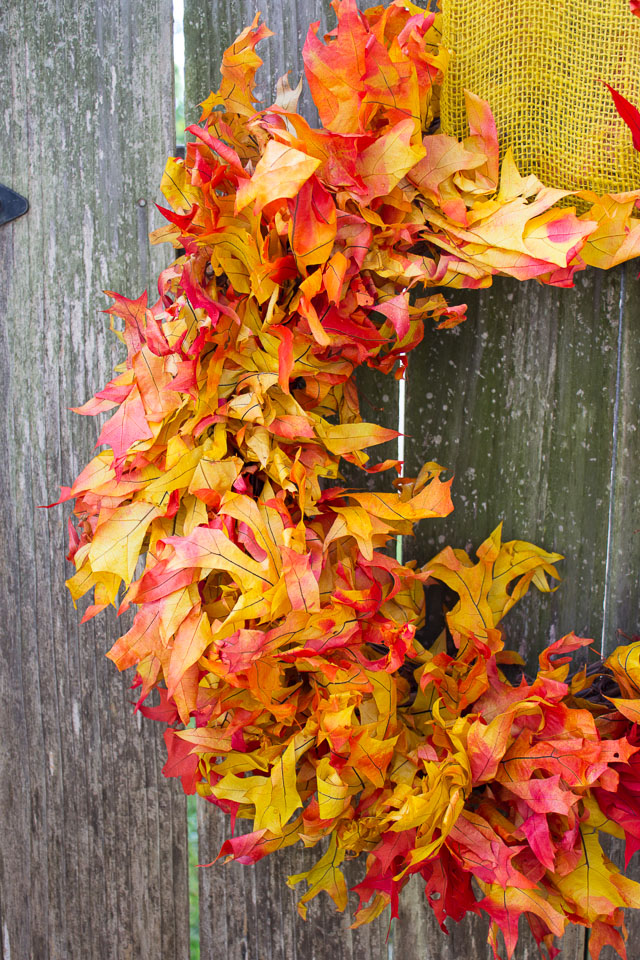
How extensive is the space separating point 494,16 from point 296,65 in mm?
243

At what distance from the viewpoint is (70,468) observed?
91 cm

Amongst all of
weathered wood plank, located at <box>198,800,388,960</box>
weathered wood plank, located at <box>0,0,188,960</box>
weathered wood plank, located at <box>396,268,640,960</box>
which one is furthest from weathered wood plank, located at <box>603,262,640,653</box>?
weathered wood plank, located at <box>0,0,188,960</box>

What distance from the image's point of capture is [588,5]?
650mm

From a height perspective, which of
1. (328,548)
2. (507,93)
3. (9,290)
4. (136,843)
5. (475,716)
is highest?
(507,93)

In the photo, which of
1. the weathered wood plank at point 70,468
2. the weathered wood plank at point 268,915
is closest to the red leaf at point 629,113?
the weathered wood plank at point 70,468

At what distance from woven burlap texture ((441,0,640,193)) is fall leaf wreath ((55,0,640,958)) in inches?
1.4

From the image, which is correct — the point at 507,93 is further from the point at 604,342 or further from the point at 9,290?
the point at 9,290

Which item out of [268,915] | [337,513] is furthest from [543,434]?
[268,915]

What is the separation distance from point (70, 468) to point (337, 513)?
1.46 ft

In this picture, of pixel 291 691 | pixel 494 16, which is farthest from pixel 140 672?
pixel 494 16

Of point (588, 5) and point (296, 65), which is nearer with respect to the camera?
point (588, 5)

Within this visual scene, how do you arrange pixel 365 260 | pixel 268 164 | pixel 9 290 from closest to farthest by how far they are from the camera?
1. pixel 268 164
2. pixel 365 260
3. pixel 9 290

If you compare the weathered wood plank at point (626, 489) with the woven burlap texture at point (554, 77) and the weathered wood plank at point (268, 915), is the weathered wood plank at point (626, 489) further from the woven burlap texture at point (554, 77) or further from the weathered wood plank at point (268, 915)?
the weathered wood plank at point (268, 915)

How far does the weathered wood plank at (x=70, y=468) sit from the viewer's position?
0.84 meters
